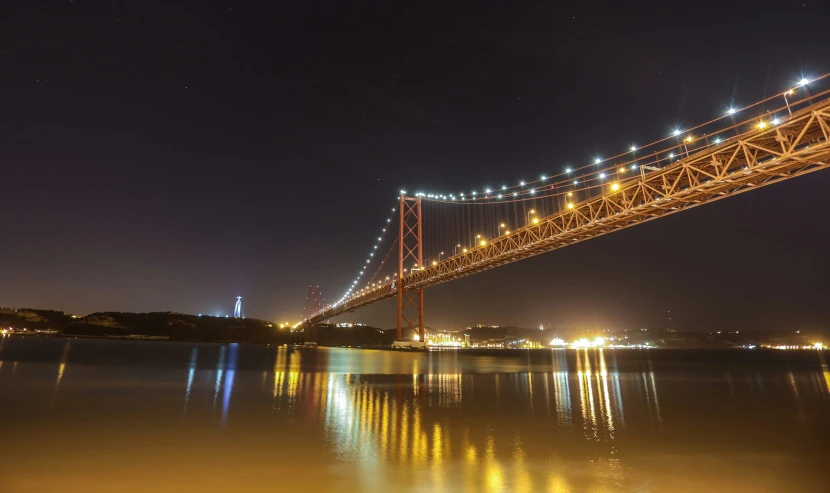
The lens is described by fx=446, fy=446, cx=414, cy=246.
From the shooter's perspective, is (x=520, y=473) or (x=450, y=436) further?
(x=450, y=436)

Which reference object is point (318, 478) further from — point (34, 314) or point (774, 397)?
point (34, 314)

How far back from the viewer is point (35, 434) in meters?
7.73

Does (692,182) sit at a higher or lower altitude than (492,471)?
higher

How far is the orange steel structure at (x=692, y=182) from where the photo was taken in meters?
15.4

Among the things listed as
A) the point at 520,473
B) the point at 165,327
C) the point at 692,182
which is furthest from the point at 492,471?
the point at 165,327

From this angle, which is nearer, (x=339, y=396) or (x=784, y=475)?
(x=784, y=475)

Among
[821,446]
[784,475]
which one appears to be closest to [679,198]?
[821,446]

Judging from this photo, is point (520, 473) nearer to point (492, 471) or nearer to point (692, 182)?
point (492, 471)

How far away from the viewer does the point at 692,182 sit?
19938 millimetres

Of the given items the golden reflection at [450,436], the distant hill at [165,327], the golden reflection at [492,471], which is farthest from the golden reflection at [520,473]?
the distant hill at [165,327]

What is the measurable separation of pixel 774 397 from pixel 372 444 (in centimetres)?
1549

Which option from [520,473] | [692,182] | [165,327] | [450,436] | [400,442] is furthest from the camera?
[165,327]

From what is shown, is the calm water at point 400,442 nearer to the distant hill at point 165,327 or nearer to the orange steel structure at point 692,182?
the orange steel structure at point 692,182

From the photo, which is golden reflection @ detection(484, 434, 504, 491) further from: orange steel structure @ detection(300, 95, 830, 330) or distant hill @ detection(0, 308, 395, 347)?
distant hill @ detection(0, 308, 395, 347)
